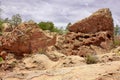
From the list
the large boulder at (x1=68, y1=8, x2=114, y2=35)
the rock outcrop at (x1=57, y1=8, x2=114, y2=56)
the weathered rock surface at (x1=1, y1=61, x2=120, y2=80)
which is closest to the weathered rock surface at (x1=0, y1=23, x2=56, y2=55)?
the rock outcrop at (x1=57, y1=8, x2=114, y2=56)

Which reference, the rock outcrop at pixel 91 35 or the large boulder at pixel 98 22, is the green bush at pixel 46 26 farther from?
the large boulder at pixel 98 22

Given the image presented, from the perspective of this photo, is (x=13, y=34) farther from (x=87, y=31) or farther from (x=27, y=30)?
(x=87, y=31)

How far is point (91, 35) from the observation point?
1823 centimetres

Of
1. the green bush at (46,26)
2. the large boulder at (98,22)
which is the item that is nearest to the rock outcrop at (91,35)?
the large boulder at (98,22)

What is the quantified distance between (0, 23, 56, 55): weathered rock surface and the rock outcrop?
1.86 metres

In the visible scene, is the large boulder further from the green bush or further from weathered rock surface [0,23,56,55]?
the green bush

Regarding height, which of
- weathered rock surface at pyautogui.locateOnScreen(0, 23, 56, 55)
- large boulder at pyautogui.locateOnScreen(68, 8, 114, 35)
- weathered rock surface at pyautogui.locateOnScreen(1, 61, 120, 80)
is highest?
large boulder at pyautogui.locateOnScreen(68, 8, 114, 35)

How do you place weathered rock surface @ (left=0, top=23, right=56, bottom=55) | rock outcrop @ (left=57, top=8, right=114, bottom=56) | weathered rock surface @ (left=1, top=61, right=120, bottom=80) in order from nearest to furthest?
weathered rock surface @ (left=1, top=61, right=120, bottom=80)
rock outcrop @ (left=57, top=8, right=114, bottom=56)
weathered rock surface @ (left=0, top=23, right=56, bottom=55)

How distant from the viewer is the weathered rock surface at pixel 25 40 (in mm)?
19141

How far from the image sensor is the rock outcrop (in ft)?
58.2

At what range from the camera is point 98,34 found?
18.1 metres

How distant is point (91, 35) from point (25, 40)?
464cm

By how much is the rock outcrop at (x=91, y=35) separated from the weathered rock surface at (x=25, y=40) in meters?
1.86

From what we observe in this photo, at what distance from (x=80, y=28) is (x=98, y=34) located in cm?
144
